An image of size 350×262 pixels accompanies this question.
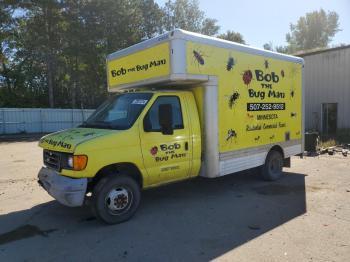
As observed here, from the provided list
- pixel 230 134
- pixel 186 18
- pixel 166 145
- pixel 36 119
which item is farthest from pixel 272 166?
pixel 186 18

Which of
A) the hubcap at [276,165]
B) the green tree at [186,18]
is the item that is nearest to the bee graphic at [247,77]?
the hubcap at [276,165]

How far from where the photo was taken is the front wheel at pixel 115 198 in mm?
5664

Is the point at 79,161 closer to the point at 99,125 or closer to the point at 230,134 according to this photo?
→ the point at 99,125

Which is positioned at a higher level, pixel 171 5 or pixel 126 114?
pixel 171 5

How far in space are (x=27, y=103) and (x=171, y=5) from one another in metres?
26.8

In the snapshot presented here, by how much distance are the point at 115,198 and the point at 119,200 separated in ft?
0.34

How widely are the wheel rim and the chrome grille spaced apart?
1005 millimetres

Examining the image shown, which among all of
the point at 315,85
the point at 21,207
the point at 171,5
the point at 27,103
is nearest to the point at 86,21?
the point at 27,103

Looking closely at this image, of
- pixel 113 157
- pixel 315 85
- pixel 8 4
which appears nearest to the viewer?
pixel 113 157

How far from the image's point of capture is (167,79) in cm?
644

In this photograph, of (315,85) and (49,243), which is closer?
(49,243)

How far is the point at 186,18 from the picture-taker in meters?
53.0

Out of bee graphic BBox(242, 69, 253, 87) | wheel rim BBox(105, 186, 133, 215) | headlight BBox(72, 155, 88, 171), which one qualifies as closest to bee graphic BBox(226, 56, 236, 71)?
bee graphic BBox(242, 69, 253, 87)

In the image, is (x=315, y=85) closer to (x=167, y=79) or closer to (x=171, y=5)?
(x=167, y=79)
